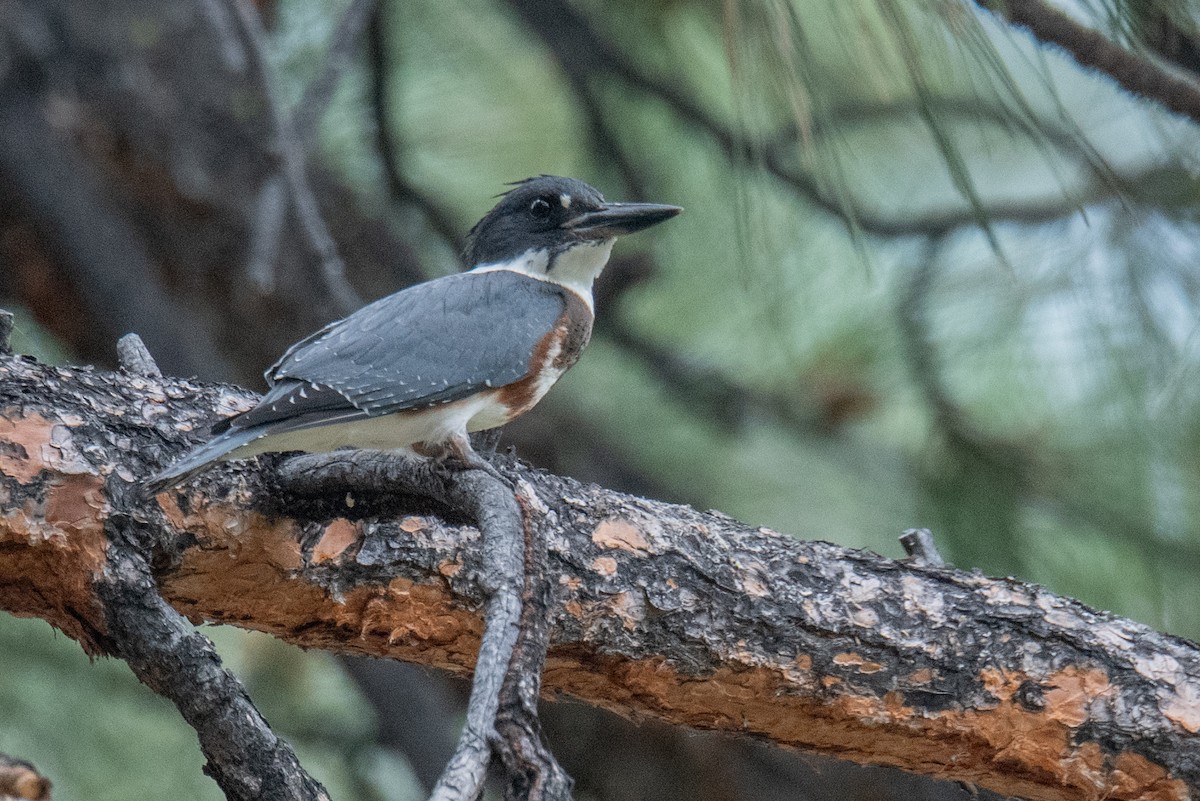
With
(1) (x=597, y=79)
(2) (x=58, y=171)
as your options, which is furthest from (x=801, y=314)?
(2) (x=58, y=171)

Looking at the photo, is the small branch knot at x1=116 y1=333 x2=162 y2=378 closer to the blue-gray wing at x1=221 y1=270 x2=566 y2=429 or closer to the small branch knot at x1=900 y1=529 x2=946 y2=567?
the blue-gray wing at x1=221 y1=270 x2=566 y2=429

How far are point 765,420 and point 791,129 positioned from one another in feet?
2.74

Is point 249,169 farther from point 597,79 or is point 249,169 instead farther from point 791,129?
point 791,129

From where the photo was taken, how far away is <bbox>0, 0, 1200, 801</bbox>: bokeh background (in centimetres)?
273

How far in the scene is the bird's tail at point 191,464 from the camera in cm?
149

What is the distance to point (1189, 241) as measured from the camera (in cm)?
236

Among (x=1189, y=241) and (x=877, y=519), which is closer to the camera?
(x=1189, y=241)

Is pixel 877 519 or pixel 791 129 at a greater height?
pixel 791 129

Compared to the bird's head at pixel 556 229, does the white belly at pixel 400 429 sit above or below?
below

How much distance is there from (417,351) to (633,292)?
4.59 ft

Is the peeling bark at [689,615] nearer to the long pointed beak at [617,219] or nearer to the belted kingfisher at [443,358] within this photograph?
the belted kingfisher at [443,358]

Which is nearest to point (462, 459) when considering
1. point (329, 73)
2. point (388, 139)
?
point (329, 73)

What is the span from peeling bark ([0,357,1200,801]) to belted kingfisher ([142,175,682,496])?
91mm

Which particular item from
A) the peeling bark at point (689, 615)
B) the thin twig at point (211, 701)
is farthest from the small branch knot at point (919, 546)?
the thin twig at point (211, 701)
